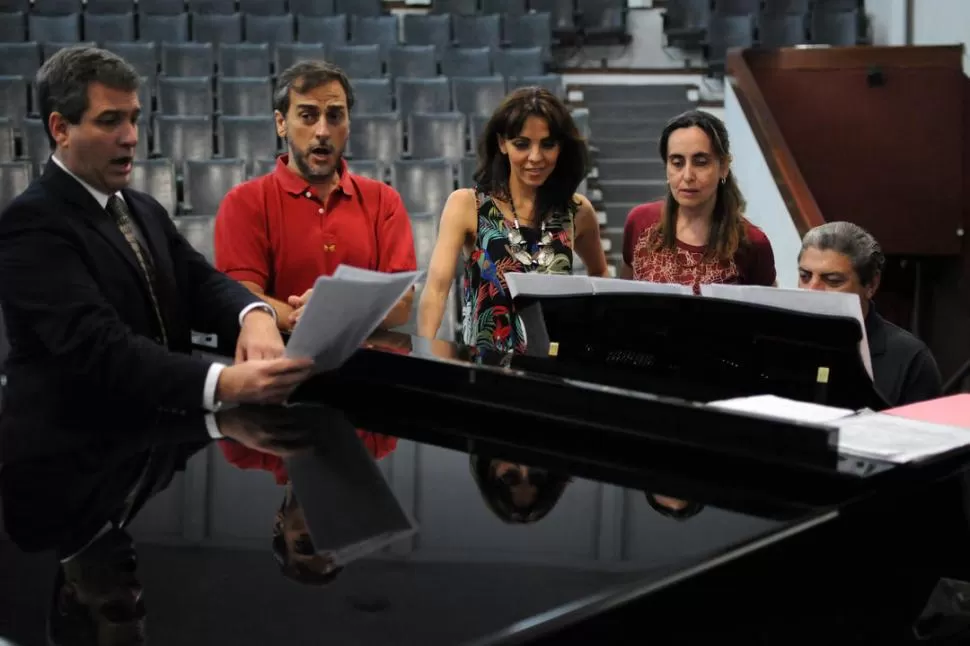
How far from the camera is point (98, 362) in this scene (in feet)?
3.57

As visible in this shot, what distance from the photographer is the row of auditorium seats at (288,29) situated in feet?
16.8

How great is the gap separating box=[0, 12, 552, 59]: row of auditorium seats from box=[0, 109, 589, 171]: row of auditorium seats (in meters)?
0.96

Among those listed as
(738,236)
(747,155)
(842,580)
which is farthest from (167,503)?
(747,155)

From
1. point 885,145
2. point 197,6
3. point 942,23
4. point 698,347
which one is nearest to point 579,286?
point 698,347

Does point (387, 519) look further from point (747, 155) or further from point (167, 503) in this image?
point (747, 155)

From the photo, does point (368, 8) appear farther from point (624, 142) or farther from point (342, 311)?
point (342, 311)

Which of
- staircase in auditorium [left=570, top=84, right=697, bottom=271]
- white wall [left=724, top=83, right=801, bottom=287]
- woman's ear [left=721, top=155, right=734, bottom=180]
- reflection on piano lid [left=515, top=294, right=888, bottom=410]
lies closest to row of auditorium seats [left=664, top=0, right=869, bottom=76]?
staircase in auditorium [left=570, top=84, right=697, bottom=271]

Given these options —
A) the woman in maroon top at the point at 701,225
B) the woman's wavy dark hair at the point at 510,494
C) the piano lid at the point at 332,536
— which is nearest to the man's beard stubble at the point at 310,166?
the woman in maroon top at the point at 701,225

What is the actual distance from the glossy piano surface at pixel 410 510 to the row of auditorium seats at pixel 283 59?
13.3 ft

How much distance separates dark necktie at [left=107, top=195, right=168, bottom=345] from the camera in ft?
3.93

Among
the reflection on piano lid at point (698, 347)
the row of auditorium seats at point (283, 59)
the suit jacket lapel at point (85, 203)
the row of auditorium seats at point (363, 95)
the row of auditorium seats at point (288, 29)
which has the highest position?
the row of auditorium seats at point (288, 29)

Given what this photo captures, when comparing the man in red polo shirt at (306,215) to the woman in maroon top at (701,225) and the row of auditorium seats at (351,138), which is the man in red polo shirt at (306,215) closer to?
the woman in maroon top at (701,225)

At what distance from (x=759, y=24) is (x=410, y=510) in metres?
5.25

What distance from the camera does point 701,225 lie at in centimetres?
181
